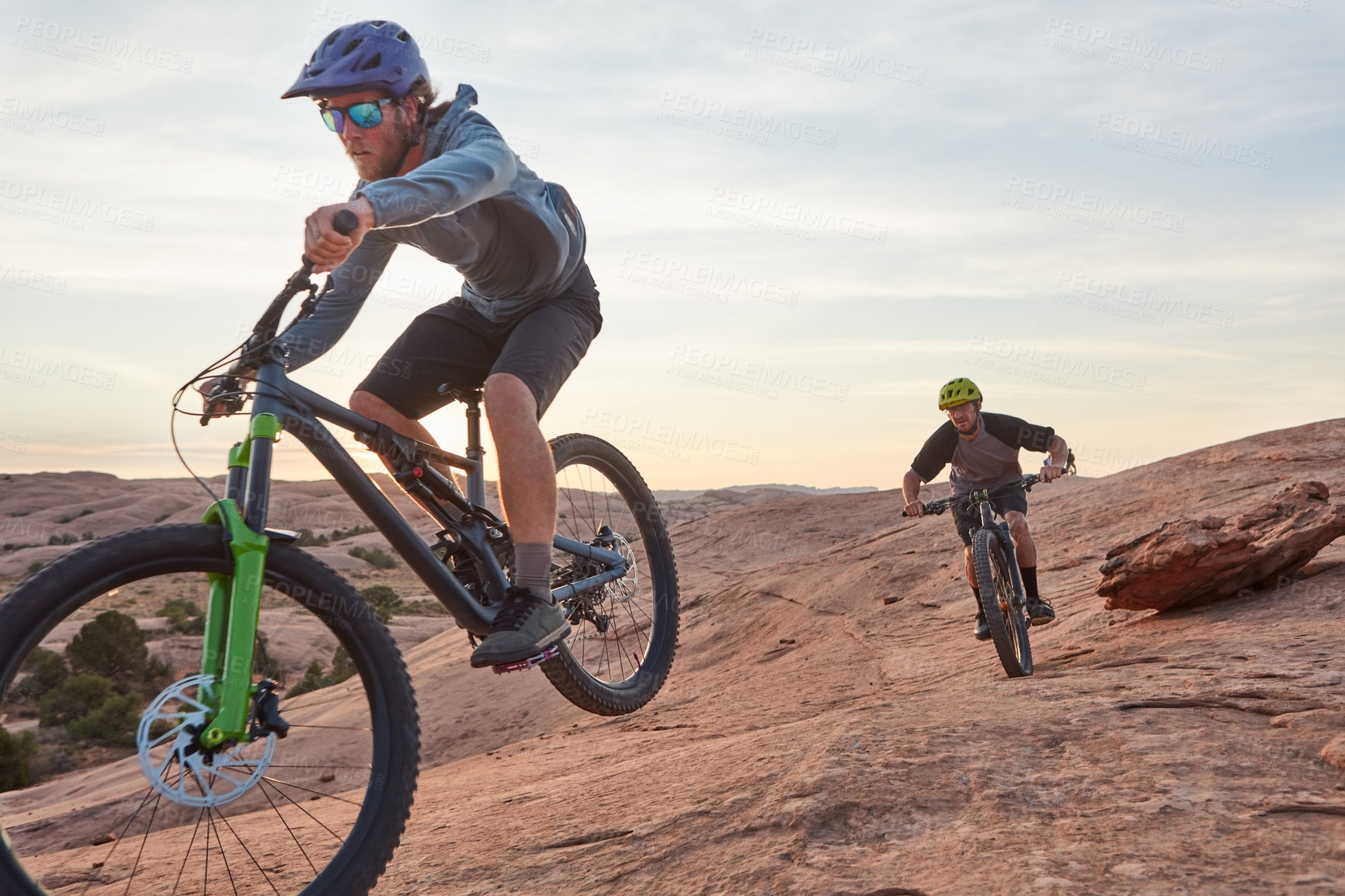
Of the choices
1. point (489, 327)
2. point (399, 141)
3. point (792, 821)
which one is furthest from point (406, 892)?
point (399, 141)

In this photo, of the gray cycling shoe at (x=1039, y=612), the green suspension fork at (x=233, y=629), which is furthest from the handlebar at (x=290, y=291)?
the gray cycling shoe at (x=1039, y=612)

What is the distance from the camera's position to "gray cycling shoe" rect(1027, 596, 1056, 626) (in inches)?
260

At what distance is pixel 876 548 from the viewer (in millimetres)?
11750

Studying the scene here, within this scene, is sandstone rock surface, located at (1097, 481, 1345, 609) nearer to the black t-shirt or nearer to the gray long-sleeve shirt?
the black t-shirt

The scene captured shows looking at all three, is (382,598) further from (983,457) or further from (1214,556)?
(1214,556)

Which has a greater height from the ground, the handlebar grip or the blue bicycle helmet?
the blue bicycle helmet

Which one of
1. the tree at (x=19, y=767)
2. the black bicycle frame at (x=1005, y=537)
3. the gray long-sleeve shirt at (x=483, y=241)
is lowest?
the tree at (x=19, y=767)

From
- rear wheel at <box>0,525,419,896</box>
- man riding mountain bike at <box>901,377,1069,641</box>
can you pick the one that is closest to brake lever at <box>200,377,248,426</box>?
rear wheel at <box>0,525,419,896</box>

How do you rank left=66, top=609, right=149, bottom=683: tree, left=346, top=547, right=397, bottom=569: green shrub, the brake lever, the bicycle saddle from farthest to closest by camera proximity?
left=346, top=547, right=397, bottom=569: green shrub → left=66, top=609, right=149, bottom=683: tree → the bicycle saddle → the brake lever

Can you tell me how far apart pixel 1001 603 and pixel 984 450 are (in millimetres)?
1306

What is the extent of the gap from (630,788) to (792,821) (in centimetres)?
105

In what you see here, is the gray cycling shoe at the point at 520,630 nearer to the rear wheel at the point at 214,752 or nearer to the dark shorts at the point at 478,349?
the rear wheel at the point at 214,752

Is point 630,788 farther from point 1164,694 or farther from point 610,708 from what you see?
point 1164,694

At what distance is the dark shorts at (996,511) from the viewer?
6.86m
